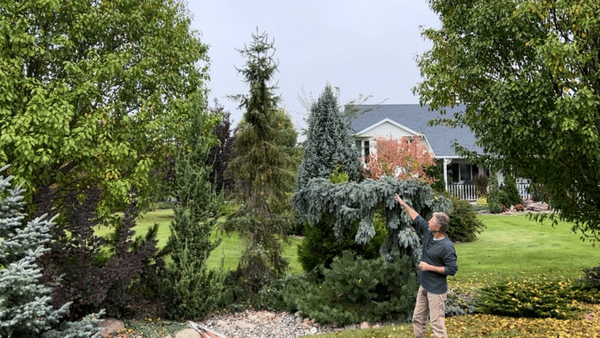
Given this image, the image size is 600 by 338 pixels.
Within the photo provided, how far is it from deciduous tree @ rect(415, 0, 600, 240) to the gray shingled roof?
1900 centimetres

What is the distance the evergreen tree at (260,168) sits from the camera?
867 centimetres

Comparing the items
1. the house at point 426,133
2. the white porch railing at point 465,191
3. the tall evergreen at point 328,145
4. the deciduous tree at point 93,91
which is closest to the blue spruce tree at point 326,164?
the tall evergreen at point 328,145

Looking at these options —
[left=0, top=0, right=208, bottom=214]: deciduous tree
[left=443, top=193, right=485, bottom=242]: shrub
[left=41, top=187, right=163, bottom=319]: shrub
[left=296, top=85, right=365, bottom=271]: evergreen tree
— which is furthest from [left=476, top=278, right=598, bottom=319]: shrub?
[left=443, top=193, right=485, bottom=242]: shrub

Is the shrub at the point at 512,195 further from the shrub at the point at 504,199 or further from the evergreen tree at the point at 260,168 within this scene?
the evergreen tree at the point at 260,168

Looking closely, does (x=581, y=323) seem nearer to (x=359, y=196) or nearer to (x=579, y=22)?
(x=359, y=196)

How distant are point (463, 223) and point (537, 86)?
8.09m

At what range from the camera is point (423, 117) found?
31828 mm

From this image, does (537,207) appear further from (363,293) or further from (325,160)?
(363,293)

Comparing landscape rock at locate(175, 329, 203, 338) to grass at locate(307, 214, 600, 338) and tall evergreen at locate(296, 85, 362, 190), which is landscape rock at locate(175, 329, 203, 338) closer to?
grass at locate(307, 214, 600, 338)

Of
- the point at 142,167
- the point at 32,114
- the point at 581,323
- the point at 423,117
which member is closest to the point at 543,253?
the point at 581,323

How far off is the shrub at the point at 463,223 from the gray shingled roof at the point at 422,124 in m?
13.1

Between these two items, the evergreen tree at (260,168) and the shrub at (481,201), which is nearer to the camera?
the evergreen tree at (260,168)

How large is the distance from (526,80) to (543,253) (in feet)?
24.2

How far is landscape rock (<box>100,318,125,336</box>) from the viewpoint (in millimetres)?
6238
